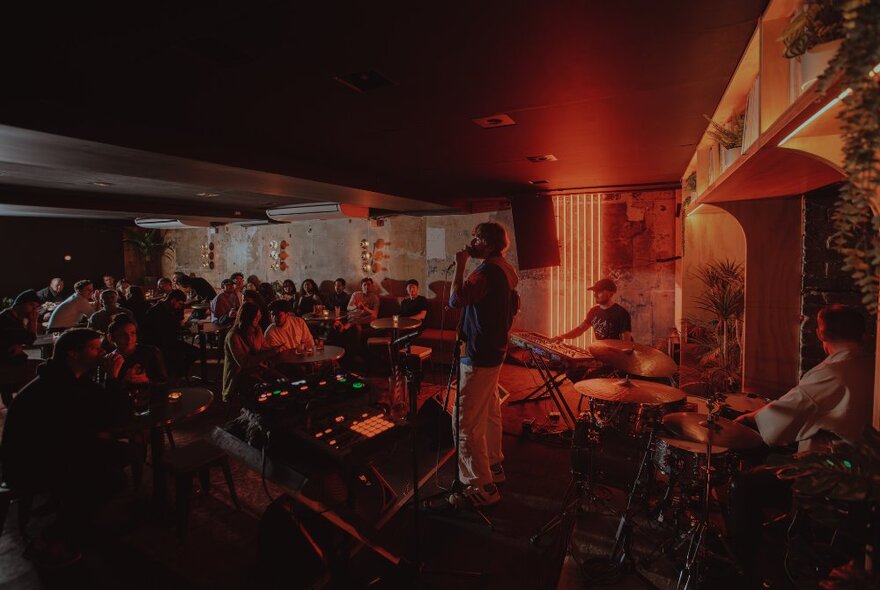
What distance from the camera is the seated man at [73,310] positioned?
666cm

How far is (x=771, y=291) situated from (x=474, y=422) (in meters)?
2.71

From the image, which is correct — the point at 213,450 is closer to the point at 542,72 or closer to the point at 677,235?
the point at 542,72

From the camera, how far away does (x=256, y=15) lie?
1.76 m

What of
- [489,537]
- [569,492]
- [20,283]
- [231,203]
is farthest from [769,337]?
[20,283]

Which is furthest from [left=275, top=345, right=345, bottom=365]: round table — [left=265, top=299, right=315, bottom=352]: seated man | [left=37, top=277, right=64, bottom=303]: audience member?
[left=37, top=277, right=64, bottom=303]: audience member

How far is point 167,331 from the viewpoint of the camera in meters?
5.74

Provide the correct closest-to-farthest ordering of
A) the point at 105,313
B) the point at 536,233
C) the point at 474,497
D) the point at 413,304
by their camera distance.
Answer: the point at 474,497 < the point at 105,313 < the point at 536,233 < the point at 413,304

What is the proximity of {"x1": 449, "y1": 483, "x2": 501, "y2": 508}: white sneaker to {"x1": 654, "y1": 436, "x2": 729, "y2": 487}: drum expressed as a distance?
50.2 inches

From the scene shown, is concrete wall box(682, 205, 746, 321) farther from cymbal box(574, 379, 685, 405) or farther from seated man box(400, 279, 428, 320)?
seated man box(400, 279, 428, 320)

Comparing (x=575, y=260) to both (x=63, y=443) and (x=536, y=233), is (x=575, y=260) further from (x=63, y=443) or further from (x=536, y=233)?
(x=63, y=443)

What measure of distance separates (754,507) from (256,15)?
11.6ft

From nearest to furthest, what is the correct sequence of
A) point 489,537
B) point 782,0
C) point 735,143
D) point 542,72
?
point 782,0, point 542,72, point 735,143, point 489,537

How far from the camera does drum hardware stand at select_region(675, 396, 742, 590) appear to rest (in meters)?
2.37

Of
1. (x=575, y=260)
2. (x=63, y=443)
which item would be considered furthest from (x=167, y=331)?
(x=575, y=260)
